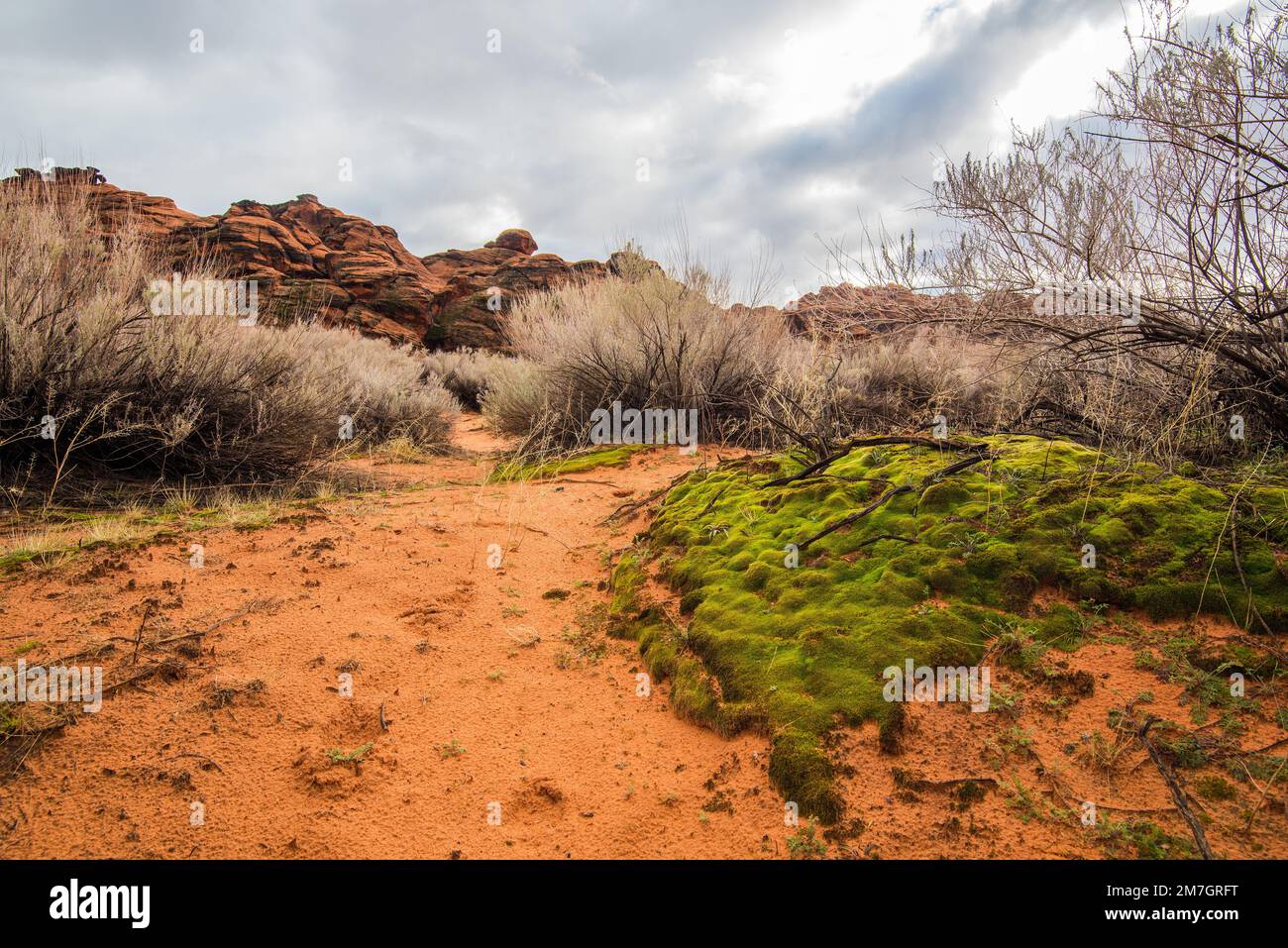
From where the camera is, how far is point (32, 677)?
2455mm

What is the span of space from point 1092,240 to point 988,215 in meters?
0.81

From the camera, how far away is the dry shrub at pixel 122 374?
5.02 meters

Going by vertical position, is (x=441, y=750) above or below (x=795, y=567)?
below

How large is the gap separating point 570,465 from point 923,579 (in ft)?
17.2

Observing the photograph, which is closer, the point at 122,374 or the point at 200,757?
→ the point at 200,757

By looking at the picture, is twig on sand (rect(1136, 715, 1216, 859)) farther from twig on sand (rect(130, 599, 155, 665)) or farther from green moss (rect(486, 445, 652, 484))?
green moss (rect(486, 445, 652, 484))

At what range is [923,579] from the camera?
270 cm

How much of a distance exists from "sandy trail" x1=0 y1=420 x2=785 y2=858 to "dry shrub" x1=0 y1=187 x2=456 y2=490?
217 cm

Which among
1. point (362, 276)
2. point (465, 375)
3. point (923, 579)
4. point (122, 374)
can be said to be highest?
point (362, 276)

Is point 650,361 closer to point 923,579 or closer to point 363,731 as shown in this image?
point 923,579

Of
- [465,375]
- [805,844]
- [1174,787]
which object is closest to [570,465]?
[805,844]

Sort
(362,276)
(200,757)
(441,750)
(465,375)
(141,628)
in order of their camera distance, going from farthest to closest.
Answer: (362,276) < (465,375) < (141,628) < (441,750) < (200,757)
